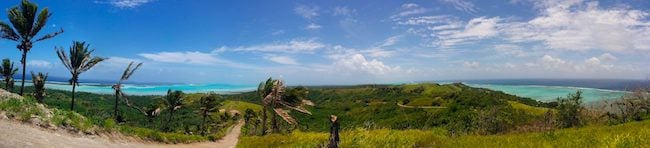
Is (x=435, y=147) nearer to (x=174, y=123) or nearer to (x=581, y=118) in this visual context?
(x=581, y=118)

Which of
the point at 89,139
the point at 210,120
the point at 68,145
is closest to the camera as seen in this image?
the point at 68,145

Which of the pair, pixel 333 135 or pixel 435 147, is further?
pixel 435 147

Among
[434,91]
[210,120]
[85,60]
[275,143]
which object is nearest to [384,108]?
[434,91]

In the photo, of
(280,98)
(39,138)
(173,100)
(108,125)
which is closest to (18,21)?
(108,125)

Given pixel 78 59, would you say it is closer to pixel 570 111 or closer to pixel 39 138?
pixel 39 138

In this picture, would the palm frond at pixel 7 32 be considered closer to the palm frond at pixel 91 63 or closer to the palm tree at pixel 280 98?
the palm frond at pixel 91 63

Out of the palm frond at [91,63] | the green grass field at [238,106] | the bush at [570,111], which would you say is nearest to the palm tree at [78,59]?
the palm frond at [91,63]

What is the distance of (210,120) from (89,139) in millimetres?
96868

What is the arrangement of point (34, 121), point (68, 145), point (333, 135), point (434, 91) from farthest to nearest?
1. point (434, 91)
2. point (34, 121)
3. point (68, 145)
4. point (333, 135)

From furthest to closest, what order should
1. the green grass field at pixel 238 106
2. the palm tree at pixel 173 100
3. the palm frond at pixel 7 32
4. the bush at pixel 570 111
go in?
1. the green grass field at pixel 238 106
2. the palm tree at pixel 173 100
3. the bush at pixel 570 111
4. the palm frond at pixel 7 32

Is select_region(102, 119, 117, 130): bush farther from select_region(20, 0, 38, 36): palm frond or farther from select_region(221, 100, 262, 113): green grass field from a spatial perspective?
select_region(221, 100, 262, 113): green grass field

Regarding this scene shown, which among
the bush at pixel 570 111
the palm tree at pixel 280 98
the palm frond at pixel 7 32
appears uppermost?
the palm frond at pixel 7 32

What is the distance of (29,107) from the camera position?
15.8 metres

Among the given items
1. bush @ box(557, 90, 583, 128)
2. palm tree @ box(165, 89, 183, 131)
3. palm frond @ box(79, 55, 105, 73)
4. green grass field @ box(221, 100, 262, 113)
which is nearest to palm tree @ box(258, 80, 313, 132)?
palm frond @ box(79, 55, 105, 73)
